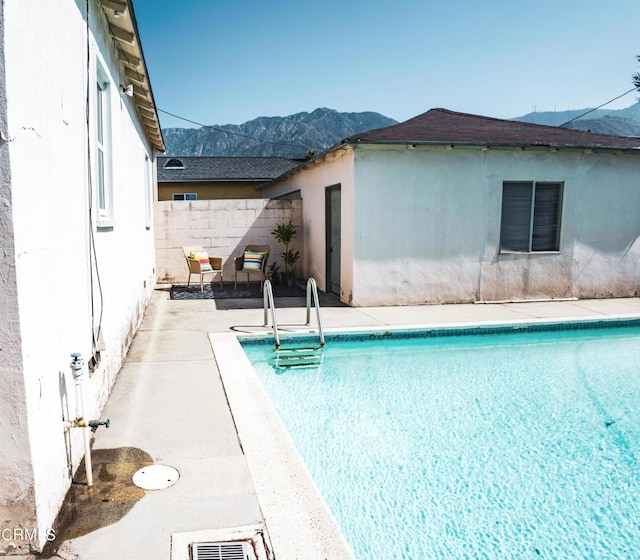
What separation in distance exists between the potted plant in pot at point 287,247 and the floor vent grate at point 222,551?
1006cm

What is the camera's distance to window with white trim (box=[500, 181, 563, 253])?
981cm

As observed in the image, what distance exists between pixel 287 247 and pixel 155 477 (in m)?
9.94

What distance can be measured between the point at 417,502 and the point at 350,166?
6634 millimetres

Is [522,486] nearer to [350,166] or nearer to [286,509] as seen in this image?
[286,509]

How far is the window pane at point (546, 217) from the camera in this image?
9.95 metres

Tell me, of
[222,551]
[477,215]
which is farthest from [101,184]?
[477,215]

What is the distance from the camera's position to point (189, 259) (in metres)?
11.3

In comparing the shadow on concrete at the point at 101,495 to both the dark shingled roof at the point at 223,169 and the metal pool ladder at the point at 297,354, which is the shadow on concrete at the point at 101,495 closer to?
the metal pool ladder at the point at 297,354

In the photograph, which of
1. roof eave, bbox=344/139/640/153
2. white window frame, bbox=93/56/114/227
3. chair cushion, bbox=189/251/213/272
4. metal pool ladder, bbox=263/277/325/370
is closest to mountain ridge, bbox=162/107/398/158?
chair cushion, bbox=189/251/213/272

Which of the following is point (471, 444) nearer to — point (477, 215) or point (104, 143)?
point (104, 143)

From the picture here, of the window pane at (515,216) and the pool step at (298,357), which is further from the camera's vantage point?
the window pane at (515,216)

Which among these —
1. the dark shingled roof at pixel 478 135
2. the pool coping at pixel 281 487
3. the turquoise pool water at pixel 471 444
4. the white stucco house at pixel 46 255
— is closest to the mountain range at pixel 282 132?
the dark shingled roof at pixel 478 135

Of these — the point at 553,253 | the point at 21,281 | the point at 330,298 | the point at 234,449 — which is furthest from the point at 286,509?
the point at 553,253

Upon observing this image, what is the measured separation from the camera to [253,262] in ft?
37.7
